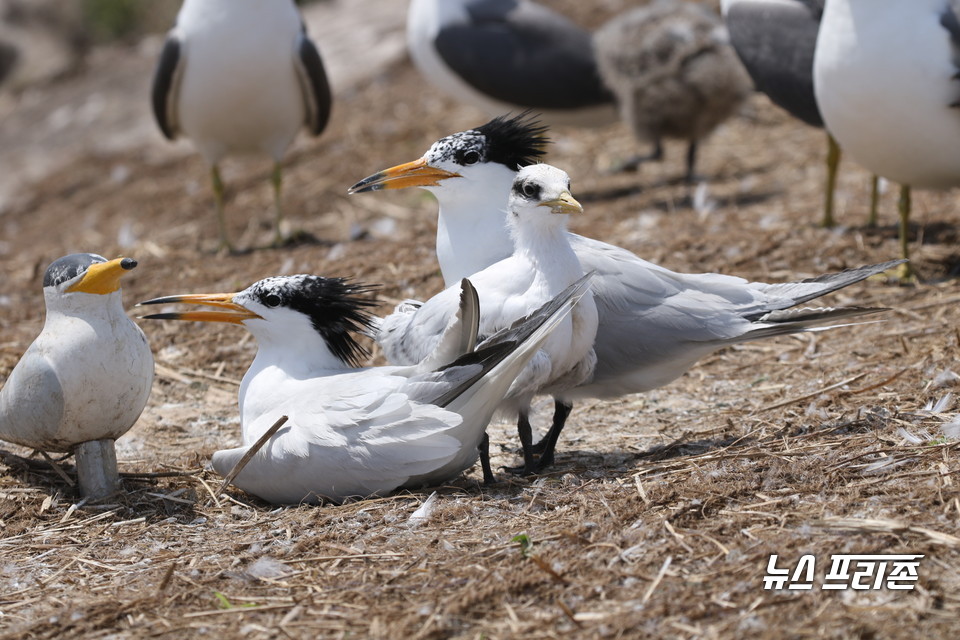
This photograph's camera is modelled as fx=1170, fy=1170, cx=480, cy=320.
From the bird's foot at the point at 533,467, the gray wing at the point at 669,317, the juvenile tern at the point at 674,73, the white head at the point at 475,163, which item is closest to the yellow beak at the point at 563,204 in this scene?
the gray wing at the point at 669,317

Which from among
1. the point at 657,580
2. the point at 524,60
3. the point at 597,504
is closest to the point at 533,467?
the point at 597,504

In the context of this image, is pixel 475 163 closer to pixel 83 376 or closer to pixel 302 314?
pixel 302 314

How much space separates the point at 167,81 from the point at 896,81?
4.73m

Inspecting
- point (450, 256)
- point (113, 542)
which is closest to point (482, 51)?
point (450, 256)

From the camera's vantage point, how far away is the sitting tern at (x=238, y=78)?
770 cm

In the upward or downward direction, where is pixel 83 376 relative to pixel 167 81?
downward

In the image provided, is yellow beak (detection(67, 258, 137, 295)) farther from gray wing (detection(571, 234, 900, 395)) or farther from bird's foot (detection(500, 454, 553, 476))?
gray wing (detection(571, 234, 900, 395))

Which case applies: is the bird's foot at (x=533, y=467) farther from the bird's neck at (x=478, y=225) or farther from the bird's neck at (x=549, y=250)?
the bird's neck at (x=478, y=225)

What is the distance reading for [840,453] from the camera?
12.3 ft

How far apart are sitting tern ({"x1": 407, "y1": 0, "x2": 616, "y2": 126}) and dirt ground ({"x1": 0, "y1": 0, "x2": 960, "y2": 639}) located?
181 cm

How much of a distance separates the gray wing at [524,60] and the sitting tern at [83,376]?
5.53 m

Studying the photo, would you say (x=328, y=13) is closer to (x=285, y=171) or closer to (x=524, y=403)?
(x=285, y=171)

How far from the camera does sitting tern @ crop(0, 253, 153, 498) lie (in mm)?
3830

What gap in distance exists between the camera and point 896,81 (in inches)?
220
